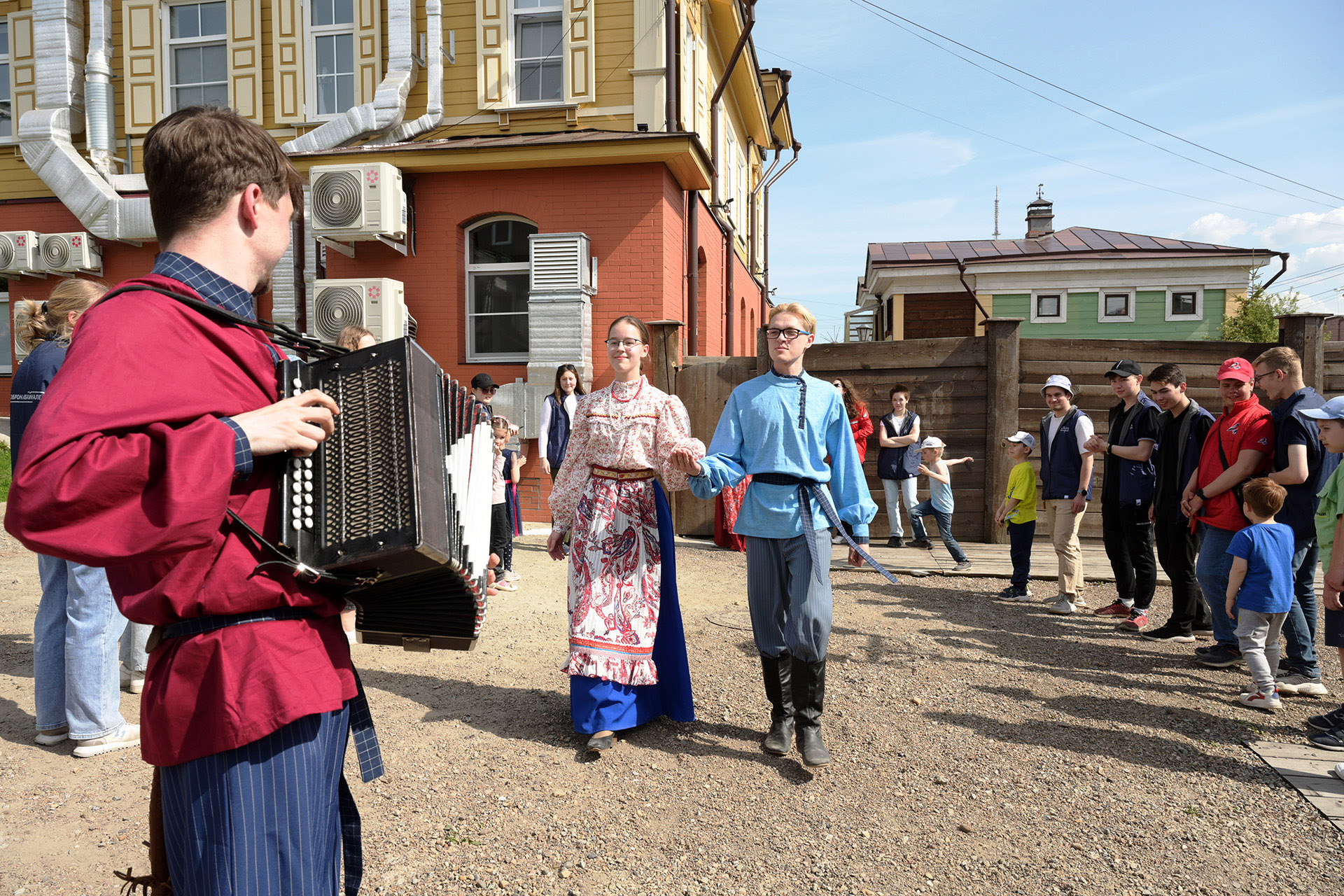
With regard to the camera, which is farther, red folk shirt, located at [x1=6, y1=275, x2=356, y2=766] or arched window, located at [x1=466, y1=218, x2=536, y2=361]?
arched window, located at [x1=466, y1=218, x2=536, y2=361]

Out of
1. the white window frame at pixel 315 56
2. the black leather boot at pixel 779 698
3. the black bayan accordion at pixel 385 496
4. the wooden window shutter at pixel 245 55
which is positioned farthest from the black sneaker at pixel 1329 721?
the wooden window shutter at pixel 245 55

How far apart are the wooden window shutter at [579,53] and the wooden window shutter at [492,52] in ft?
2.60

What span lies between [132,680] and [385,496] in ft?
14.2

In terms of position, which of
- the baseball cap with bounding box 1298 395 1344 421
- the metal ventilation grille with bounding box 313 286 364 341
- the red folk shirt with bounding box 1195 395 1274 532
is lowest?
the red folk shirt with bounding box 1195 395 1274 532

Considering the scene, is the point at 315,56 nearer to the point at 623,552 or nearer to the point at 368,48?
the point at 368,48

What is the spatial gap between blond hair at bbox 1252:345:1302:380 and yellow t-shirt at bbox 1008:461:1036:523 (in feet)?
7.61

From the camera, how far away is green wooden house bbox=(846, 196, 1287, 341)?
23.7 metres

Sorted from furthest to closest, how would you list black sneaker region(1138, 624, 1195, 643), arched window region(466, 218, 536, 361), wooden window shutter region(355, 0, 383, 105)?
wooden window shutter region(355, 0, 383, 105)
arched window region(466, 218, 536, 361)
black sneaker region(1138, 624, 1195, 643)

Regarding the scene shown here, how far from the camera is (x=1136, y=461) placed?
21.1 ft

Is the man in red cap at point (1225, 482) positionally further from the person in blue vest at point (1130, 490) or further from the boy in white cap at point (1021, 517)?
the boy in white cap at point (1021, 517)

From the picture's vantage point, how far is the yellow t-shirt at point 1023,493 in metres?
7.30

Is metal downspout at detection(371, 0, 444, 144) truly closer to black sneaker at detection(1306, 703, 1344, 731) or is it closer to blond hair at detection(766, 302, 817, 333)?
blond hair at detection(766, 302, 817, 333)

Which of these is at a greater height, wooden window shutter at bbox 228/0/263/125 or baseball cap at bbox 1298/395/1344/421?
wooden window shutter at bbox 228/0/263/125

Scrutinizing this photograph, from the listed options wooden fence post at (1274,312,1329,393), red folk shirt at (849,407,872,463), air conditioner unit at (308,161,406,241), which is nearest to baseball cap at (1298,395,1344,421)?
red folk shirt at (849,407,872,463)
